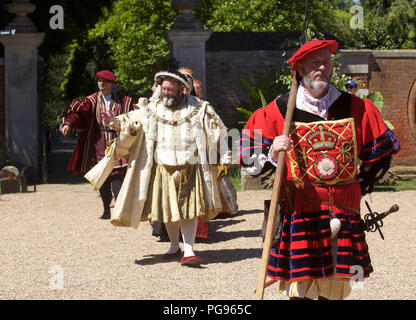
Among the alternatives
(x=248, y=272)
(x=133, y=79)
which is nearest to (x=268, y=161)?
(x=248, y=272)

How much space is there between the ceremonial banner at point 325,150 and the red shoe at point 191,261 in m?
2.67

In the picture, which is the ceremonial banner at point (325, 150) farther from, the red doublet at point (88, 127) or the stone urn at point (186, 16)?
the stone urn at point (186, 16)

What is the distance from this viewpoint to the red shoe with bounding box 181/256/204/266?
23.6ft

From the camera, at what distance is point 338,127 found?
15.5 ft

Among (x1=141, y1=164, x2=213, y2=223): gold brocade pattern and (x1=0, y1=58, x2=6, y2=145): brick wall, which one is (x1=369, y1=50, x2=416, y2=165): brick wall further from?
(x1=141, y1=164, x2=213, y2=223): gold brocade pattern

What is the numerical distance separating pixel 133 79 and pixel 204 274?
84.6 feet

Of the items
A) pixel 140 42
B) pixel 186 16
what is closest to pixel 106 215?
pixel 186 16

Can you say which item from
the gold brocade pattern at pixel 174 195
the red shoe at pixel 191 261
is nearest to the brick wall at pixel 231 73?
the gold brocade pattern at pixel 174 195

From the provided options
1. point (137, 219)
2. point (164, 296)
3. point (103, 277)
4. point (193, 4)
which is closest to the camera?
point (164, 296)

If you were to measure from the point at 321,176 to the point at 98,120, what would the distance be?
585 centimetres

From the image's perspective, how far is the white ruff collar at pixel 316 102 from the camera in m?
4.73

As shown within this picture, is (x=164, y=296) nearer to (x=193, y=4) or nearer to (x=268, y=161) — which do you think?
(x=268, y=161)

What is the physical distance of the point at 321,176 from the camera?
4.69 metres

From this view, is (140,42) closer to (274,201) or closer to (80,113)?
(80,113)
